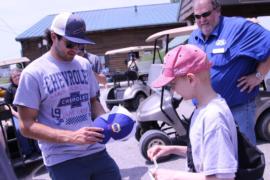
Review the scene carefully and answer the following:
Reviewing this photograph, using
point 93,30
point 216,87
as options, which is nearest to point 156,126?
point 216,87

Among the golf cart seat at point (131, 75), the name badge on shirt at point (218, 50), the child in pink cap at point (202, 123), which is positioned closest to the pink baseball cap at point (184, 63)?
the child in pink cap at point (202, 123)

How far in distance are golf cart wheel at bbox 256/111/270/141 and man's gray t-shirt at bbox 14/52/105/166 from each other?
4.24 m

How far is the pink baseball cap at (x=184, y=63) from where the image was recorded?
183 cm

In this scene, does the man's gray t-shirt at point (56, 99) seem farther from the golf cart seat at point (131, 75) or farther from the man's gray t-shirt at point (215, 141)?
A: the golf cart seat at point (131, 75)

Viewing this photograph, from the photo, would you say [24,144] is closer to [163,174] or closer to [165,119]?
[165,119]

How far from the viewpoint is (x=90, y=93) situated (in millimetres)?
2963

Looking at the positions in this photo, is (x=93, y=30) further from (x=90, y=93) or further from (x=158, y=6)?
(x=90, y=93)

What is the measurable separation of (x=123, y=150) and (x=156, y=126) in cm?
112

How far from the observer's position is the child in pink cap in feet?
5.64

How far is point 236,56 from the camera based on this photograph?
3.32 m

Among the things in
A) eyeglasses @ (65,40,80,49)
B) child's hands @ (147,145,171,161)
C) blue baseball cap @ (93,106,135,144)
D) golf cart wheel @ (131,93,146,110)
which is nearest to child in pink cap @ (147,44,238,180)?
child's hands @ (147,145,171,161)

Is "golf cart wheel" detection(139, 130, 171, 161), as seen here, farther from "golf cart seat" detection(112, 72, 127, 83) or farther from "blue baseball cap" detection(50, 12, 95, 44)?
"golf cart seat" detection(112, 72, 127, 83)

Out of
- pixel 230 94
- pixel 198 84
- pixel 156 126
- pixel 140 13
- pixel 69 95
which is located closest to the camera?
pixel 198 84

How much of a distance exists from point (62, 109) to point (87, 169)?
0.42 meters
